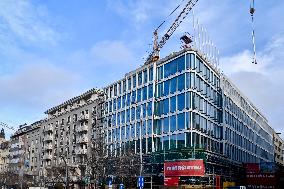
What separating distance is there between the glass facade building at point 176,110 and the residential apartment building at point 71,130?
9052 millimetres

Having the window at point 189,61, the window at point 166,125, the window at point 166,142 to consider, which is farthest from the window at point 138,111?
the window at point 189,61

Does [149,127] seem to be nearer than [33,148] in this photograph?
Yes

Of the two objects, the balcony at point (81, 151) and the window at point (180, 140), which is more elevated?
the window at point (180, 140)

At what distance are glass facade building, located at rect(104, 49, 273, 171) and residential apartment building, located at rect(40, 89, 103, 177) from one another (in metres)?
9.05

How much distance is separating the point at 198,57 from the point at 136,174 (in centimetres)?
2817

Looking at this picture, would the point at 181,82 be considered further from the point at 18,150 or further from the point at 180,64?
the point at 18,150

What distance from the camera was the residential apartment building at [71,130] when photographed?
11612 cm

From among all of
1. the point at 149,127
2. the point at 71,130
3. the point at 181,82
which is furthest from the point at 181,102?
the point at 71,130

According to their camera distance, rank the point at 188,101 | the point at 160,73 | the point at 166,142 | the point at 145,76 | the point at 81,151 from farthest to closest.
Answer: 1. the point at 81,151
2. the point at 145,76
3. the point at 160,73
4. the point at 166,142
5. the point at 188,101

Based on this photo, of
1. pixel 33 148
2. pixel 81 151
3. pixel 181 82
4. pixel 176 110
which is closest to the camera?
pixel 181 82

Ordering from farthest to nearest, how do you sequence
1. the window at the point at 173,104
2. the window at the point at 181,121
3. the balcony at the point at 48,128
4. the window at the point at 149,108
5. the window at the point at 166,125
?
the balcony at the point at 48,128 < the window at the point at 149,108 < the window at the point at 166,125 < the window at the point at 173,104 < the window at the point at 181,121

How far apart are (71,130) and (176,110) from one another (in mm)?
55111

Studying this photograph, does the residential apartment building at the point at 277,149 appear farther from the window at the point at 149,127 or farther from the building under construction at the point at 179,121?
the window at the point at 149,127

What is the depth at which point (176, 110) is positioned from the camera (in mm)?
79750
